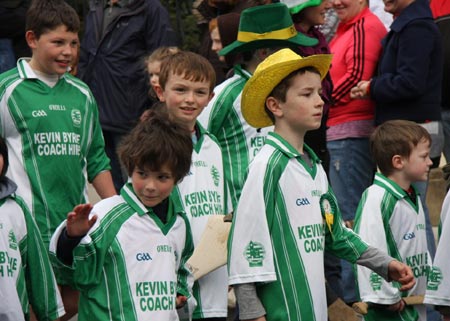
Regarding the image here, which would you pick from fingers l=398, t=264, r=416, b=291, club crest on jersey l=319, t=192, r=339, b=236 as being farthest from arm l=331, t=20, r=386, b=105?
fingers l=398, t=264, r=416, b=291

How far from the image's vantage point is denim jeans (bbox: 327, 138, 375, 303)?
30.4 ft

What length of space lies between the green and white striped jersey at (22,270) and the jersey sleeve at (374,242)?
1.97 metres

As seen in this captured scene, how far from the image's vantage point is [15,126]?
756cm

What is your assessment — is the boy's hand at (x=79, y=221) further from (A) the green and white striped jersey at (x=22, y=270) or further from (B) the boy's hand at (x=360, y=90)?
(B) the boy's hand at (x=360, y=90)

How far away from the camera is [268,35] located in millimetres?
7840

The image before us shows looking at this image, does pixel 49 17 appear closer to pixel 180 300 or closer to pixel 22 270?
pixel 22 270

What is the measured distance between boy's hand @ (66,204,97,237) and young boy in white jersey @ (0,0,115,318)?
199cm

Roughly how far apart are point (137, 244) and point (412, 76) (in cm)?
359

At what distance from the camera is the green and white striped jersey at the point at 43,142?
24.8 ft

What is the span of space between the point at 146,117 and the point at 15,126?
1485 millimetres

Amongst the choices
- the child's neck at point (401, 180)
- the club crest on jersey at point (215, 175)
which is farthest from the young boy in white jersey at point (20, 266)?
the child's neck at point (401, 180)

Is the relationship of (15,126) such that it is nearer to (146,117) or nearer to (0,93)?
(0,93)

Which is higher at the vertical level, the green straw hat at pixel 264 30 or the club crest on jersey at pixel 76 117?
the green straw hat at pixel 264 30

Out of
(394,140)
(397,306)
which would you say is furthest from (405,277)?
(394,140)
